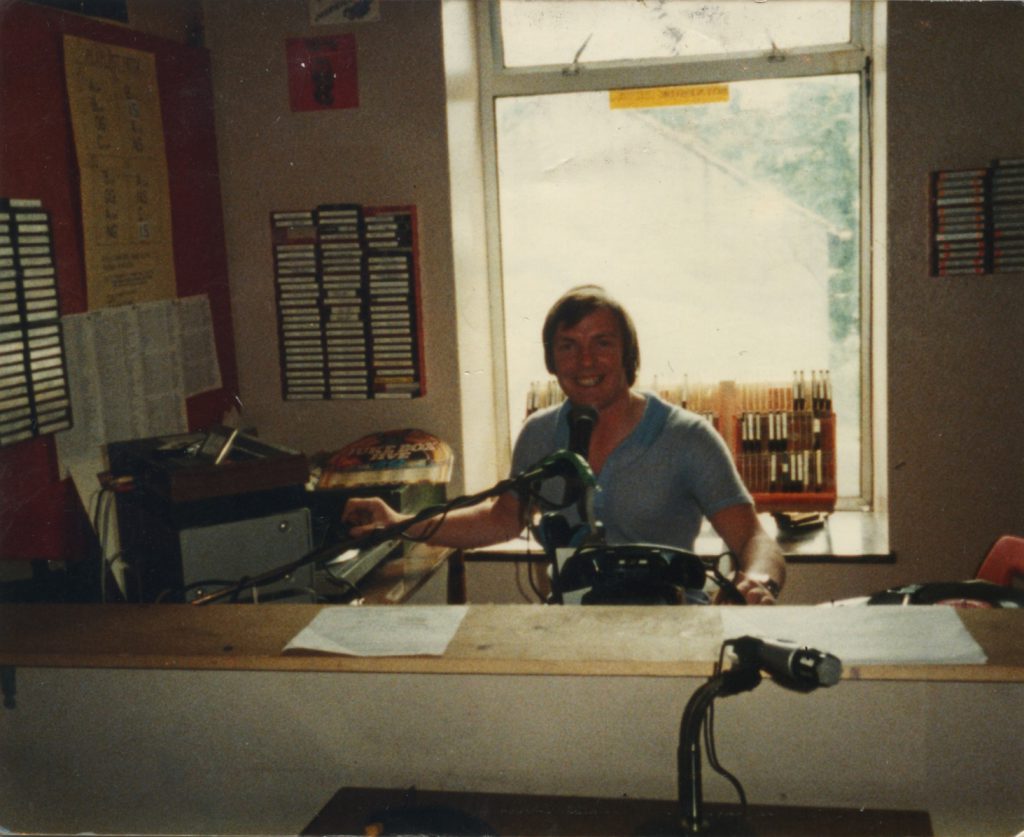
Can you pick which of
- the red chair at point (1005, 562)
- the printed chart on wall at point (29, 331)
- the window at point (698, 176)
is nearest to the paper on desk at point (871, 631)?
the red chair at point (1005, 562)

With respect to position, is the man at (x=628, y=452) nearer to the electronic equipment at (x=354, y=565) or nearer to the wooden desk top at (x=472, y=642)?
the electronic equipment at (x=354, y=565)

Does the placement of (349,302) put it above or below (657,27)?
below

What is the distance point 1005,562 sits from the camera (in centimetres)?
219

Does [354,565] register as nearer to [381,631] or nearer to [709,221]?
[381,631]

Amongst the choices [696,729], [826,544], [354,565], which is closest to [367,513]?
[354,565]

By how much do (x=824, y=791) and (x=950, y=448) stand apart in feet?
6.05

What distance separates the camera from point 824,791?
4.86 ft

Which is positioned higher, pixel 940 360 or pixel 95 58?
pixel 95 58

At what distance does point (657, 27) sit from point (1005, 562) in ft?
6.88

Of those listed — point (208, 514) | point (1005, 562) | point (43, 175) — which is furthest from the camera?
point (43, 175)

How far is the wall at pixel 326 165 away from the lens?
3195 mm

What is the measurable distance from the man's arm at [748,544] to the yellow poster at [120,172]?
165 cm

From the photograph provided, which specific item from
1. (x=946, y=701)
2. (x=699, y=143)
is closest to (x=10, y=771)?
(x=946, y=701)

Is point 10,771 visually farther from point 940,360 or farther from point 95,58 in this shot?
point 940,360
